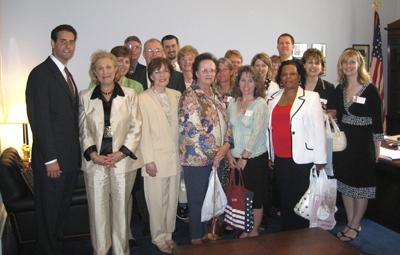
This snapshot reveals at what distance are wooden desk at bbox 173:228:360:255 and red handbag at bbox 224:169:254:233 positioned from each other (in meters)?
0.59

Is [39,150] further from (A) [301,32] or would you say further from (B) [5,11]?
(A) [301,32]

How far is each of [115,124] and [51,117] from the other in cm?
44

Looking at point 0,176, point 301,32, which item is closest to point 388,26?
point 301,32

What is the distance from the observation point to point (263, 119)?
2.85 m

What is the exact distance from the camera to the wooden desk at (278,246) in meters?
2.09

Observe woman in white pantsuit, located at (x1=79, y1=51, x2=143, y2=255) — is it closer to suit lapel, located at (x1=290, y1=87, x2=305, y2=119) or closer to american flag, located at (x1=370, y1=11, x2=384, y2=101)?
suit lapel, located at (x1=290, y1=87, x2=305, y2=119)

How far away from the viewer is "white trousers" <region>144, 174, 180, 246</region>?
2.86m

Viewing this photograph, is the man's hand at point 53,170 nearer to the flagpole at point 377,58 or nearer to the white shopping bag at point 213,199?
the white shopping bag at point 213,199

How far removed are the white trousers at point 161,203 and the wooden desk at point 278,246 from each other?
0.71m

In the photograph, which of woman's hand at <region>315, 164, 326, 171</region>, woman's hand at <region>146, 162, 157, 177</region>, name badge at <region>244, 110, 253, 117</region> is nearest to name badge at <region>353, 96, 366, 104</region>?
woman's hand at <region>315, 164, 326, 171</region>

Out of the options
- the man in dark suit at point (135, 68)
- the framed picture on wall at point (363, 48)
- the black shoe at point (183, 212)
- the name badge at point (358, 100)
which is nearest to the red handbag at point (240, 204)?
the black shoe at point (183, 212)

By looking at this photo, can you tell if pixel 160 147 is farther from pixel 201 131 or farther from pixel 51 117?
pixel 51 117

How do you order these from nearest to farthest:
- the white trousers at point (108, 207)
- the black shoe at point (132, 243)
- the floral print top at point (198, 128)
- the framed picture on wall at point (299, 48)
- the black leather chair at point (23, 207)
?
the white trousers at point (108, 207), the floral print top at point (198, 128), the black leather chair at point (23, 207), the black shoe at point (132, 243), the framed picture on wall at point (299, 48)

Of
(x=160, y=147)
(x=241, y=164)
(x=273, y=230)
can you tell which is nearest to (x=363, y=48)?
(x=273, y=230)
